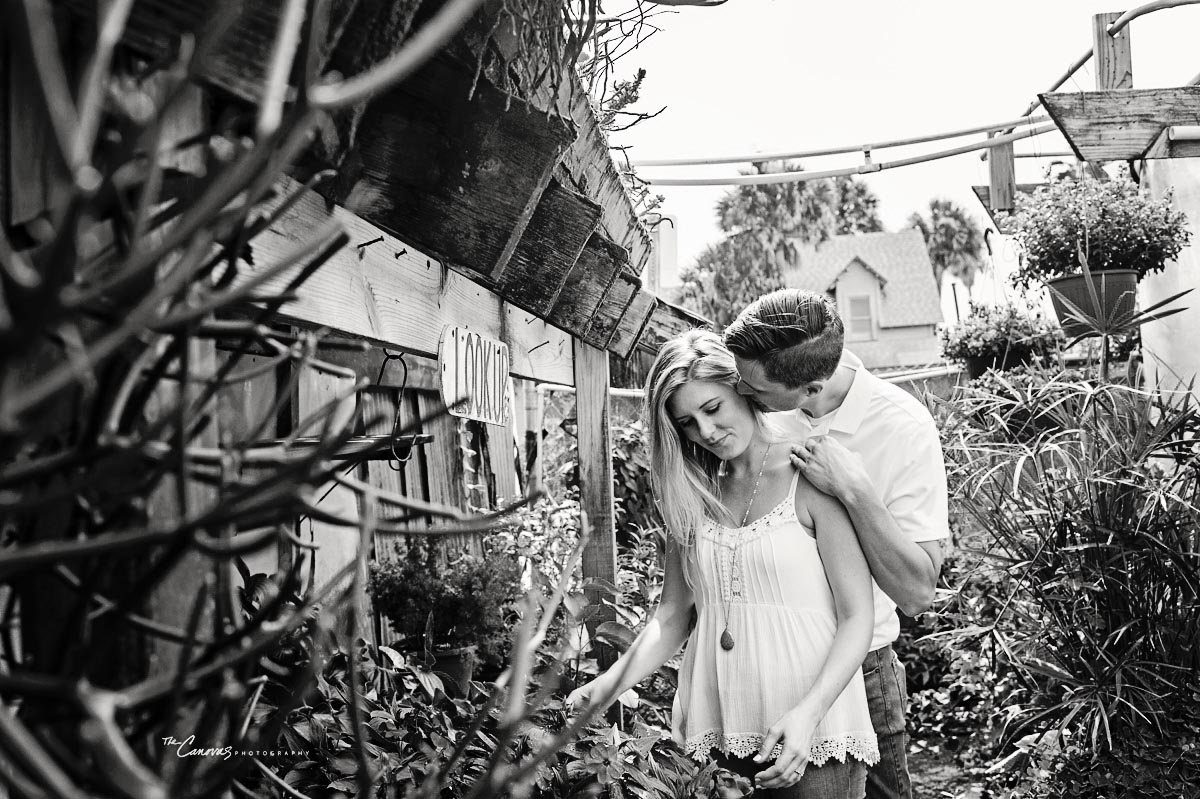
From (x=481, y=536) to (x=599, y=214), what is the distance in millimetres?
3077

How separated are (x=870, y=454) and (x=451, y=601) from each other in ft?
5.11

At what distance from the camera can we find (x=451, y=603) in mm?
3512

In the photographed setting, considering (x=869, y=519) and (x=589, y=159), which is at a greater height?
(x=589, y=159)

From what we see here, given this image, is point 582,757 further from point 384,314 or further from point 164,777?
point 164,777

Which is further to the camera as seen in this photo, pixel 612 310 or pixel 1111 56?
pixel 1111 56

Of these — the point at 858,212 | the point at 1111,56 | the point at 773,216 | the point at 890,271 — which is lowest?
the point at 1111,56

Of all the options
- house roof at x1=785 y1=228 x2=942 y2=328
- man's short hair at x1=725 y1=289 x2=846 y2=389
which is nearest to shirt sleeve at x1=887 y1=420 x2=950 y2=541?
man's short hair at x1=725 y1=289 x2=846 y2=389

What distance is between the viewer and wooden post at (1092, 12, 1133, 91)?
5.96 meters

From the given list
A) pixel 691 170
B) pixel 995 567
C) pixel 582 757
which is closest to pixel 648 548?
pixel 995 567

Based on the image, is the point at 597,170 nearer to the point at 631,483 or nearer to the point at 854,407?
the point at 854,407

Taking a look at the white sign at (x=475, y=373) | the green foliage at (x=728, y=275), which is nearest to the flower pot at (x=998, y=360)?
the white sign at (x=475, y=373)

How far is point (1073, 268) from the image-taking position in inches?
232

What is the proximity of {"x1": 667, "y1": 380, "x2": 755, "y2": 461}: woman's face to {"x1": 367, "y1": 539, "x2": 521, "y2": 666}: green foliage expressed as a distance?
1.34m

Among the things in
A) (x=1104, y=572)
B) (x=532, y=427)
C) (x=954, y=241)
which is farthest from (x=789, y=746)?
(x=954, y=241)
